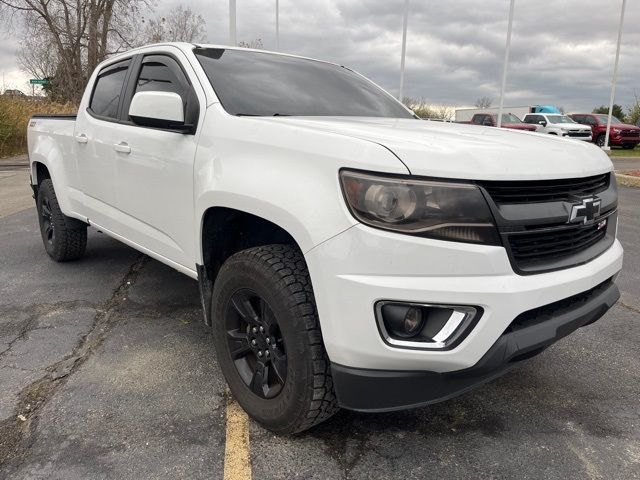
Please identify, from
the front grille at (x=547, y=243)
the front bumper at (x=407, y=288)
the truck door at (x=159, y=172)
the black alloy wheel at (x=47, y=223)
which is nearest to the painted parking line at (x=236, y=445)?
the front bumper at (x=407, y=288)

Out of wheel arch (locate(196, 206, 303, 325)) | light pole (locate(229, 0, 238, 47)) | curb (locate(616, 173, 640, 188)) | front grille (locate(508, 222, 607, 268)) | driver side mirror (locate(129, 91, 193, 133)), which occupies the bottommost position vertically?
curb (locate(616, 173, 640, 188))

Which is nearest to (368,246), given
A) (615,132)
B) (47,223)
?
(47,223)

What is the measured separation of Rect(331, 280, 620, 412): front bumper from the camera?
76.0 inches

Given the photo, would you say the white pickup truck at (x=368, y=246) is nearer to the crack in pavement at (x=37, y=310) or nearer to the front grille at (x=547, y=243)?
the front grille at (x=547, y=243)

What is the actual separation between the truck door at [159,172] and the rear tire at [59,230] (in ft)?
4.79

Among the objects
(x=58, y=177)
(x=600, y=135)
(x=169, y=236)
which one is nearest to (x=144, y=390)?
(x=169, y=236)

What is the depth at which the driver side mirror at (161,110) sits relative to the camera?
8.95 ft

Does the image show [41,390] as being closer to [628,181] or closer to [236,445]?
[236,445]

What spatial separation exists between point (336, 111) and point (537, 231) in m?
1.60

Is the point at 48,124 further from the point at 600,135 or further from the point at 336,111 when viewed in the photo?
the point at 600,135

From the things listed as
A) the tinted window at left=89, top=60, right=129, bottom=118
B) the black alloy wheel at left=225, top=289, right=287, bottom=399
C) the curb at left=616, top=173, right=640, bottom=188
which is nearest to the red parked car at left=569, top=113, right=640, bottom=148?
the curb at left=616, top=173, right=640, bottom=188

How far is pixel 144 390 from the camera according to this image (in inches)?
110

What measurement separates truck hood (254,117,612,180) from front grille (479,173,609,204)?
30 mm

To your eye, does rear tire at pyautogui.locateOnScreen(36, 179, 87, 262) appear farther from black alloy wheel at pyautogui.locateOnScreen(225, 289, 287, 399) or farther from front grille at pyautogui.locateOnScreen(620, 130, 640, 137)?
front grille at pyautogui.locateOnScreen(620, 130, 640, 137)
